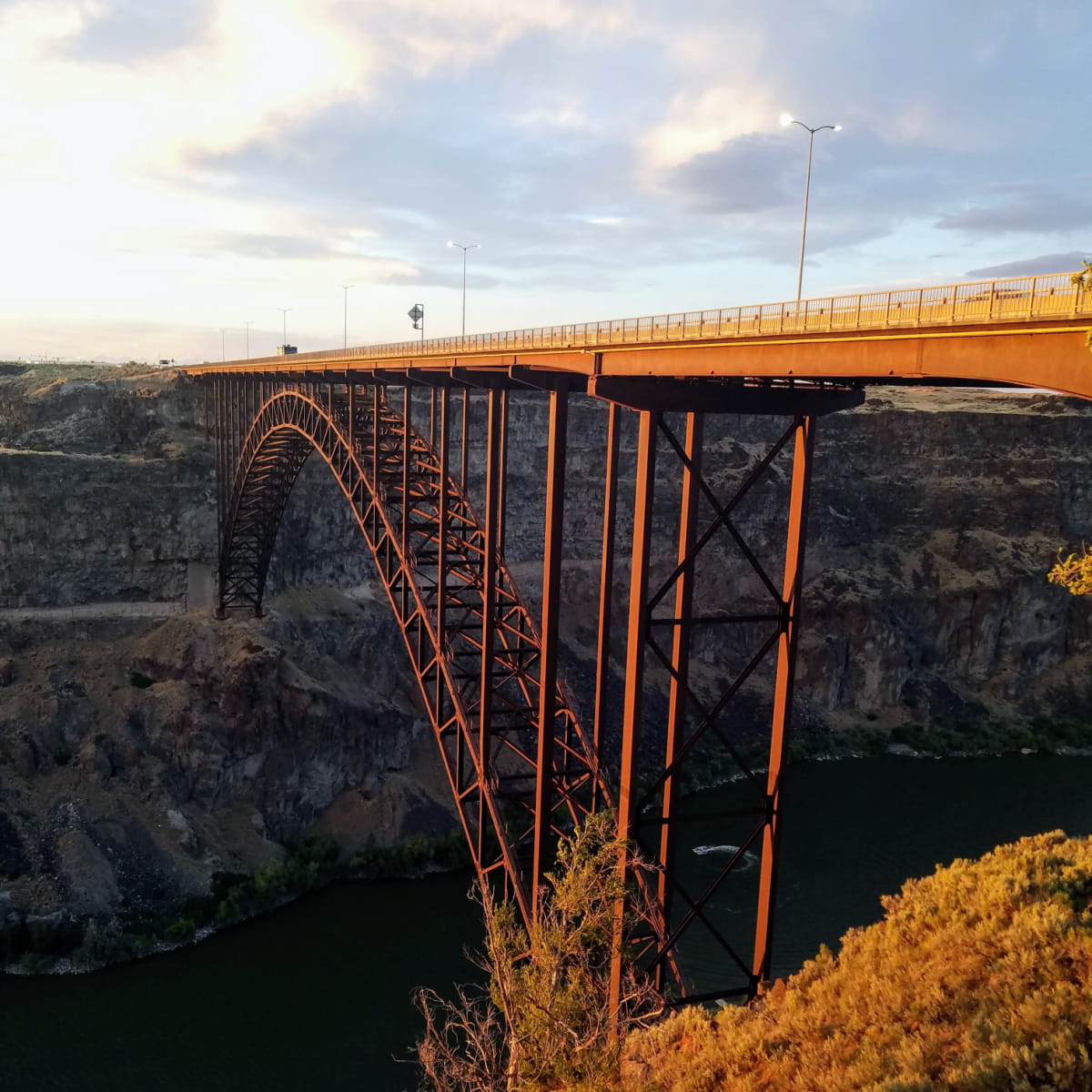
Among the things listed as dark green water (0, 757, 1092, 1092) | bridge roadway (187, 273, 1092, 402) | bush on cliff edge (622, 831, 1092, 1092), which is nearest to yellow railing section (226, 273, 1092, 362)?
bridge roadway (187, 273, 1092, 402)

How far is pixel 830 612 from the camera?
51.2m

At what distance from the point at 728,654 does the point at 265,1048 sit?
3418 cm

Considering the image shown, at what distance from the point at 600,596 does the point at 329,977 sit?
16.3 m

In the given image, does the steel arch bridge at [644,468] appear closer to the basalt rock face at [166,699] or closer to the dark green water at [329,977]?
the dark green water at [329,977]

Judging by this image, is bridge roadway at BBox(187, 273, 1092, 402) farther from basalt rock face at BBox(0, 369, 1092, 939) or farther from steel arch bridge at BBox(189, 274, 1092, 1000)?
basalt rock face at BBox(0, 369, 1092, 939)

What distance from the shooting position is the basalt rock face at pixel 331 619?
3222 cm

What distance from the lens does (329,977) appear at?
2633cm

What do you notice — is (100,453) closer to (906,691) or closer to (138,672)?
(138,672)

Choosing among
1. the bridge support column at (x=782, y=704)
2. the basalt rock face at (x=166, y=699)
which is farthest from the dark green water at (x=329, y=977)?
the bridge support column at (x=782, y=704)

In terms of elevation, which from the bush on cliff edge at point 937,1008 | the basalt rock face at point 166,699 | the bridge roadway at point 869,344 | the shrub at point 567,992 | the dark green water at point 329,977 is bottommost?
the dark green water at point 329,977

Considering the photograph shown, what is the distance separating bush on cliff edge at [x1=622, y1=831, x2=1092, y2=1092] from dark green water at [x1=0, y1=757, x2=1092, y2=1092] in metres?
16.1

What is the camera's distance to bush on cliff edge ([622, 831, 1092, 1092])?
22.9ft

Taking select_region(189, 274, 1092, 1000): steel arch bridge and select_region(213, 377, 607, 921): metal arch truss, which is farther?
select_region(213, 377, 607, 921): metal arch truss

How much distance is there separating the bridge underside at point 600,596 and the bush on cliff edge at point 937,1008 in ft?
6.11
